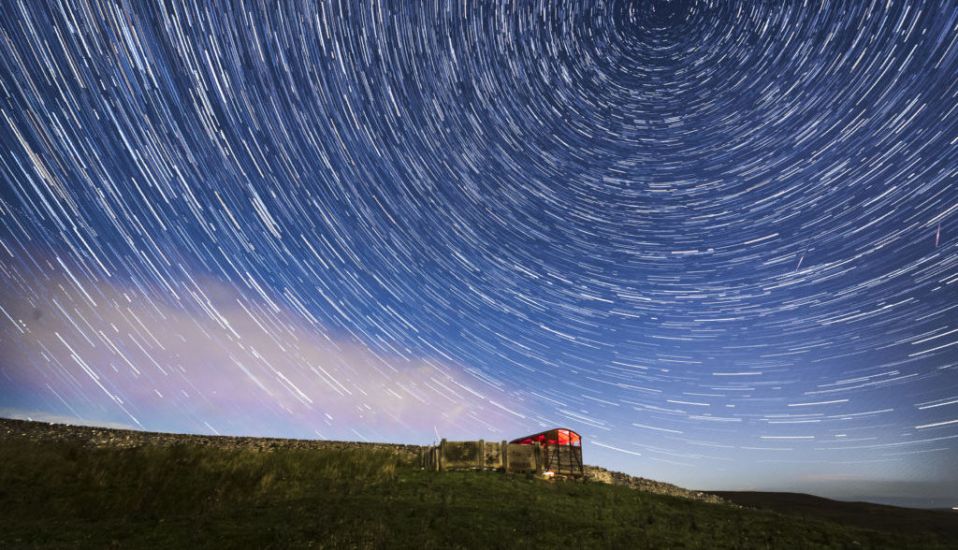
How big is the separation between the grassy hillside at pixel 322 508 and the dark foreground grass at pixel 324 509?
0.06m

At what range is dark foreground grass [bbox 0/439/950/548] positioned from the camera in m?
12.5

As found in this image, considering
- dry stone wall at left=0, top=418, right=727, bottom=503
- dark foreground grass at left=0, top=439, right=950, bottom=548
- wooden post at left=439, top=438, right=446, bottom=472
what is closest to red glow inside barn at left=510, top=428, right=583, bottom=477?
dry stone wall at left=0, top=418, right=727, bottom=503

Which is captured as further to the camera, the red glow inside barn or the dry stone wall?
the red glow inside barn

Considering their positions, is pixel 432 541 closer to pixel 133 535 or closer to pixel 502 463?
pixel 133 535

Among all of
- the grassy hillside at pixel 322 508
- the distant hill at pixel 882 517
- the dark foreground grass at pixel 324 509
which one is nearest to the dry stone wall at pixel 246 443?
the grassy hillside at pixel 322 508

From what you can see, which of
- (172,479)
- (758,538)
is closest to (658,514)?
(758,538)

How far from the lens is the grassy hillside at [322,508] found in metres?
12.5

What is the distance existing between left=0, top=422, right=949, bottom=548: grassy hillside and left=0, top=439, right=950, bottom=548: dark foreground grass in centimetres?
6

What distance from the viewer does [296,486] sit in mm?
18906

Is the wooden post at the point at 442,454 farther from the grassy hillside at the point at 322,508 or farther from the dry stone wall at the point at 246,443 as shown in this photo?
the grassy hillside at the point at 322,508

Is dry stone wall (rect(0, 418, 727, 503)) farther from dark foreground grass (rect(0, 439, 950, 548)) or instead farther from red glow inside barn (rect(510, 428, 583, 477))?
dark foreground grass (rect(0, 439, 950, 548))

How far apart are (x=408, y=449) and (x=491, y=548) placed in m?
24.8

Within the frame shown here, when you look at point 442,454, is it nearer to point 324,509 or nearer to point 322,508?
point 322,508

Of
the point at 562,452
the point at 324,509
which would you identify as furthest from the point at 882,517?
the point at 324,509
